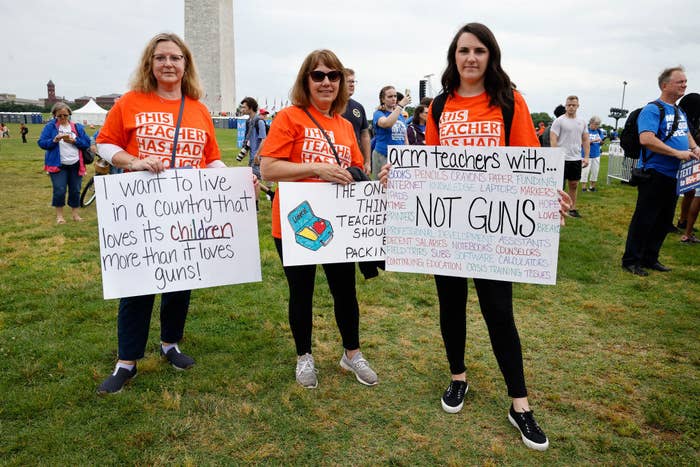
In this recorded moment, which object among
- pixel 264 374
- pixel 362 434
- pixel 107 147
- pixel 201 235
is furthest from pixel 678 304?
pixel 107 147

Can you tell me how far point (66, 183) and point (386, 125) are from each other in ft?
18.6

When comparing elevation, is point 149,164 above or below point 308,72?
below

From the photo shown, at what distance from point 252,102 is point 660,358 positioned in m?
Answer: 7.95

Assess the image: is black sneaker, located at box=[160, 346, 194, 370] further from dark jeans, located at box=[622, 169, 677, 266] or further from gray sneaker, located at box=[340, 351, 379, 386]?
dark jeans, located at box=[622, 169, 677, 266]

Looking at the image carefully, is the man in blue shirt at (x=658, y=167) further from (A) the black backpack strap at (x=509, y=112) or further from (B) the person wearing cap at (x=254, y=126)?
(B) the person wearing cap at (x=254, y=126)

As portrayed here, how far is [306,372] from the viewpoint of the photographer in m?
3.39

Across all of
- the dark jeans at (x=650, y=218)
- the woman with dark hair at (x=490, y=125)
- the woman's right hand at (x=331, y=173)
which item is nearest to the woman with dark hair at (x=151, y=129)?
the woman's right hand at (x=331, y=173)

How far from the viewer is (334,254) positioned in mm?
3104

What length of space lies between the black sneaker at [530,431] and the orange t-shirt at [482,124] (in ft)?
5.05

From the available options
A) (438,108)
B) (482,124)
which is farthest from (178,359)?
(482,124)

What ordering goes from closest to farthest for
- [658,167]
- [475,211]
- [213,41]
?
[475,211], [658,167], [213,41]

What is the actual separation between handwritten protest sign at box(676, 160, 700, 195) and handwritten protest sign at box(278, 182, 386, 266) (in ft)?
14.8

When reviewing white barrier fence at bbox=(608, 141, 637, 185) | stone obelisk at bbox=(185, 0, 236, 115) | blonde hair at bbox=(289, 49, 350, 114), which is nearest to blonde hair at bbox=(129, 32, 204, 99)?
blonde hair at bbox=(289, 49, 350, 114)

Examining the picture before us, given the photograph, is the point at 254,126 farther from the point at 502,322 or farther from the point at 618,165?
the point at 618,165
